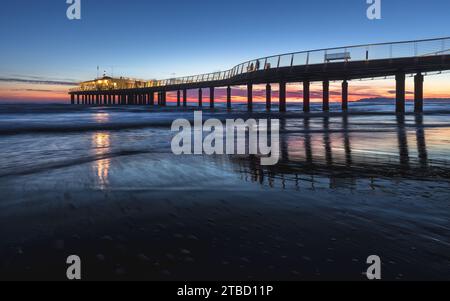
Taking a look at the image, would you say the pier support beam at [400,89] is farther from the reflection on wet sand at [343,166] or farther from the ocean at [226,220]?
the ocean at [226,220]

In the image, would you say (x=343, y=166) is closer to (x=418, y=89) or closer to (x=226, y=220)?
(x=226, y=220)

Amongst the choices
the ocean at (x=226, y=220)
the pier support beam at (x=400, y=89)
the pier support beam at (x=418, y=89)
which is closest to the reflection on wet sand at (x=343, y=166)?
the ocean at (x=226, y=220)

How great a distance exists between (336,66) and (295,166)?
88.3ft

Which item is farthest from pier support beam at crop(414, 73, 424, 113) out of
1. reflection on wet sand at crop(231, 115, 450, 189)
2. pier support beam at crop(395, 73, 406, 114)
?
reflection on wet sand at crop(231, 115, 450, 189)

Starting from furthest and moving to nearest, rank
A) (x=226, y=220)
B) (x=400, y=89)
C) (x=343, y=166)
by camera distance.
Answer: (x=400, y=89) → (x=343, y=166) → (x=226, y=220)

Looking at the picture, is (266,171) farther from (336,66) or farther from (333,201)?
(336,66)

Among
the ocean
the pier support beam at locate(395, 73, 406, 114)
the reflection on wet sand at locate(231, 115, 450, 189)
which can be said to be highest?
the pier support beam at locate(395, 73, 406, 114)

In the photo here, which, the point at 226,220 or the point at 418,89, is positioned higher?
the point at 418,89

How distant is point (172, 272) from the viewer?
282cm

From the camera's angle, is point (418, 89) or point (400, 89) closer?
point (400, 89)

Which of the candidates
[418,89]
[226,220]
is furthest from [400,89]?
[226,220]

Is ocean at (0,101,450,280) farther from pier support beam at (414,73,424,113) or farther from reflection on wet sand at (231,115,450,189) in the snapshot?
pier support beam at (414,73,424,113)

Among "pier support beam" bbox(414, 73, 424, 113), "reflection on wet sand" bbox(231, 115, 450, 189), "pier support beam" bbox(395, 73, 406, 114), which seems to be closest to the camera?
"reflection on wet sand" bbox(231, 115, 450, 189)
